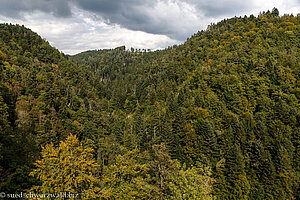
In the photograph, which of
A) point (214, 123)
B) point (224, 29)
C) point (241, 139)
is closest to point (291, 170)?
point (241, 139)

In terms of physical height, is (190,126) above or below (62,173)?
below

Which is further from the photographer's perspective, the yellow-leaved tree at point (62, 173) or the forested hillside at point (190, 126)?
the forested hillside at point (190, 126)

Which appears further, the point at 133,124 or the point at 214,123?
the point at 133,124

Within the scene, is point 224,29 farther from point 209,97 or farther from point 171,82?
point 209,97

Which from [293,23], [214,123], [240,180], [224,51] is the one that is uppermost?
[293,23]

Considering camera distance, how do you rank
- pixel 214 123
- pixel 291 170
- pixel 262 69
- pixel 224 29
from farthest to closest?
pixel 224 29 < pixel 262 69 < pixel 214 123 < pixel 291 170

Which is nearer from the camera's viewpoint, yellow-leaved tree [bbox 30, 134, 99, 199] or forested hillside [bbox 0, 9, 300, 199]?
yellow-leaved tree [bbox 30, 134, 99, 199]

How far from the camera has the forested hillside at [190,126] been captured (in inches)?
742

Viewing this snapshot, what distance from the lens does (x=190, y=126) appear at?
178 feet

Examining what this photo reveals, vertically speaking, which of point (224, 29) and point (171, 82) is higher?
point (224, 29)

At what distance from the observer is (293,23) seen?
95.0 m

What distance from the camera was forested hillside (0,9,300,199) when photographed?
1886 cm

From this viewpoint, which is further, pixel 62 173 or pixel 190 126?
pixel 190 126

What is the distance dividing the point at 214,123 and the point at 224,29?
85.8 meters
